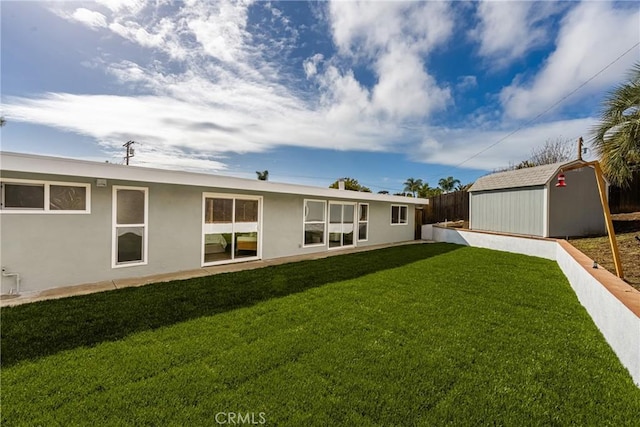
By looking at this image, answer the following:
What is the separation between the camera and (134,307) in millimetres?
4941

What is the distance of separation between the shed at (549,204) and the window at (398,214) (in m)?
4.36

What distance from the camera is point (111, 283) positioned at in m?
6.49

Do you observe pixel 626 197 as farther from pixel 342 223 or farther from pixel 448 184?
pixel 448 184

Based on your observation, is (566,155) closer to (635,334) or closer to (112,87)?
(635,334)

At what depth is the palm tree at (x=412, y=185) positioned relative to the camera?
3369 centimetres

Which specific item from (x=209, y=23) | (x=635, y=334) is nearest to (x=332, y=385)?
(x=635, y=334)

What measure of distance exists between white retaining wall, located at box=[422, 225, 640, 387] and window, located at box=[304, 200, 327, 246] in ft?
24.5

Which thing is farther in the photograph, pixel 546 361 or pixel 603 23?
pixel 603 23

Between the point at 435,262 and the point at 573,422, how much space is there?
694 centimetres

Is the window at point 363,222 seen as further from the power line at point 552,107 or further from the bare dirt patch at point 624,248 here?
the power line at point 552,107

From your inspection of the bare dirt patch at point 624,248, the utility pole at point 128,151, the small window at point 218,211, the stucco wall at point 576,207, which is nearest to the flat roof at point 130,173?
the small window at point 218,211

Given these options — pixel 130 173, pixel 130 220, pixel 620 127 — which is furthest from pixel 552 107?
pixel 130 220

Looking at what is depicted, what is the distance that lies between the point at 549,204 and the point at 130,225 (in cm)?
1406

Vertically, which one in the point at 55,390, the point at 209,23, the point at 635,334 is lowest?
the point at 55,390
